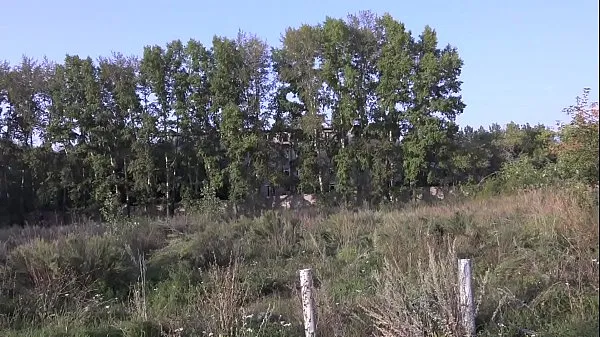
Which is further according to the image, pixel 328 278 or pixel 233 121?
pixel 233 121

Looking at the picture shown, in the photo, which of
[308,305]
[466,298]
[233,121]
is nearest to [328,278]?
[308,305]

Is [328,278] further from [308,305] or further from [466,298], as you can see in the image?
[466,298]

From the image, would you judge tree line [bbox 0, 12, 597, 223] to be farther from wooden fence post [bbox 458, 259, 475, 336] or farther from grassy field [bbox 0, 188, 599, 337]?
wooden fence post [bbox 458, 259, 475, 336]

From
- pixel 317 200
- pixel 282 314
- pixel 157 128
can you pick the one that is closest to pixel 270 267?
pixel 282 314

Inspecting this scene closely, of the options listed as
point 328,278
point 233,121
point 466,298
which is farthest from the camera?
point 233,121

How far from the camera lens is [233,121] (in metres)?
42.1

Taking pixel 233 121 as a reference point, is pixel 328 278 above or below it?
below

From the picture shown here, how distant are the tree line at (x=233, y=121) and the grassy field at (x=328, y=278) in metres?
27.5

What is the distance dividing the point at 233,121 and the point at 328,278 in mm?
32598

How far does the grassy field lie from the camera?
20.5 ft

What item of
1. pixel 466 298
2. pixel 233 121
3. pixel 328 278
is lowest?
pixel 328 278

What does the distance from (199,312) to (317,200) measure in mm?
35434

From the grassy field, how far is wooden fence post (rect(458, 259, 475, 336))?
0.35ft

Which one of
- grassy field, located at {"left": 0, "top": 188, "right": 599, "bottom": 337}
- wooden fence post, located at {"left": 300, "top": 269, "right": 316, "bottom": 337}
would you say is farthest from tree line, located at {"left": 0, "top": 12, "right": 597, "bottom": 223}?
wooden fence post, located at {"left": 300, "top": 269, "right": 316, "bottom": 337}
